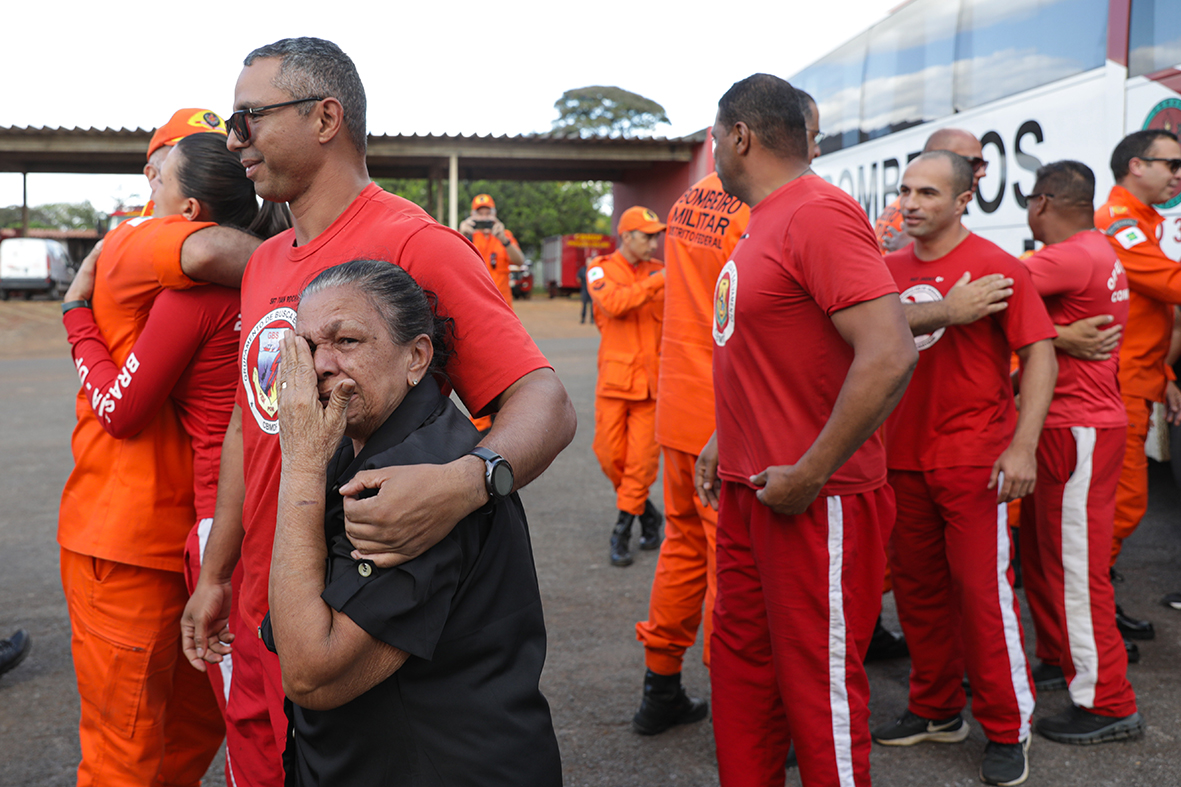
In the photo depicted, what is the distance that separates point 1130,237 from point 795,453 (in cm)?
286

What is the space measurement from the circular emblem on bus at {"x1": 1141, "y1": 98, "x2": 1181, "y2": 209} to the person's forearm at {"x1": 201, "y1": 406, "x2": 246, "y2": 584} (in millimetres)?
5714

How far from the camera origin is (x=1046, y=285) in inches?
134

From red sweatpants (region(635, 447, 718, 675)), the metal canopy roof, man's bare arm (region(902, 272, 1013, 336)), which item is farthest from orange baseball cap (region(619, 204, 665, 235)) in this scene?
the metal canopy roof

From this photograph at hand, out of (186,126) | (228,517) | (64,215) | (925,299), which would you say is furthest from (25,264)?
(64,215)

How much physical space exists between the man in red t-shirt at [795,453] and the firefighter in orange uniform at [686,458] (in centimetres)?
74

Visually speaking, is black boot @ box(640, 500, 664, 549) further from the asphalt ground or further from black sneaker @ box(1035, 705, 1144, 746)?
black sneaker @ box(1035, 705, 1144, 746)

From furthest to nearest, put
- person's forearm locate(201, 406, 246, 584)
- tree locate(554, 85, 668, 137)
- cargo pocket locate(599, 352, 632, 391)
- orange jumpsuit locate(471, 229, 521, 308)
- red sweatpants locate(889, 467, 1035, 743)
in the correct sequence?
tree locate(554, 85, 668, 137) < orange jumpsuit locate(471, 229, 521, 308) < cargo pocket locate(599, 352, 632, 391) < red sweatpants locate(889, 467, 1035, 743) < person's forearm locate(201, 406, 246, 584)

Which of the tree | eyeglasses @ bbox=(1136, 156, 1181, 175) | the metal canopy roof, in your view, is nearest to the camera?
eyeglasses @ bbox=(1136, 156, 1181, 175)

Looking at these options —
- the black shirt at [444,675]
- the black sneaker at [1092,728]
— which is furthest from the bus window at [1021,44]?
the black shirt at [444,675]

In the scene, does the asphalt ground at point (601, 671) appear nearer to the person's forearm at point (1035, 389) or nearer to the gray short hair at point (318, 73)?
the person's forearm at point (1035, 389)

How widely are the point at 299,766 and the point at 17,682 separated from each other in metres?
3.15

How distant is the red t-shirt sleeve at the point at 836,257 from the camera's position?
2.17 m

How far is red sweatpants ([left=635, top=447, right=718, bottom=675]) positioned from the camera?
3352 millimetres

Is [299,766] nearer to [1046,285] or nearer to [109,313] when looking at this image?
[109,313]
